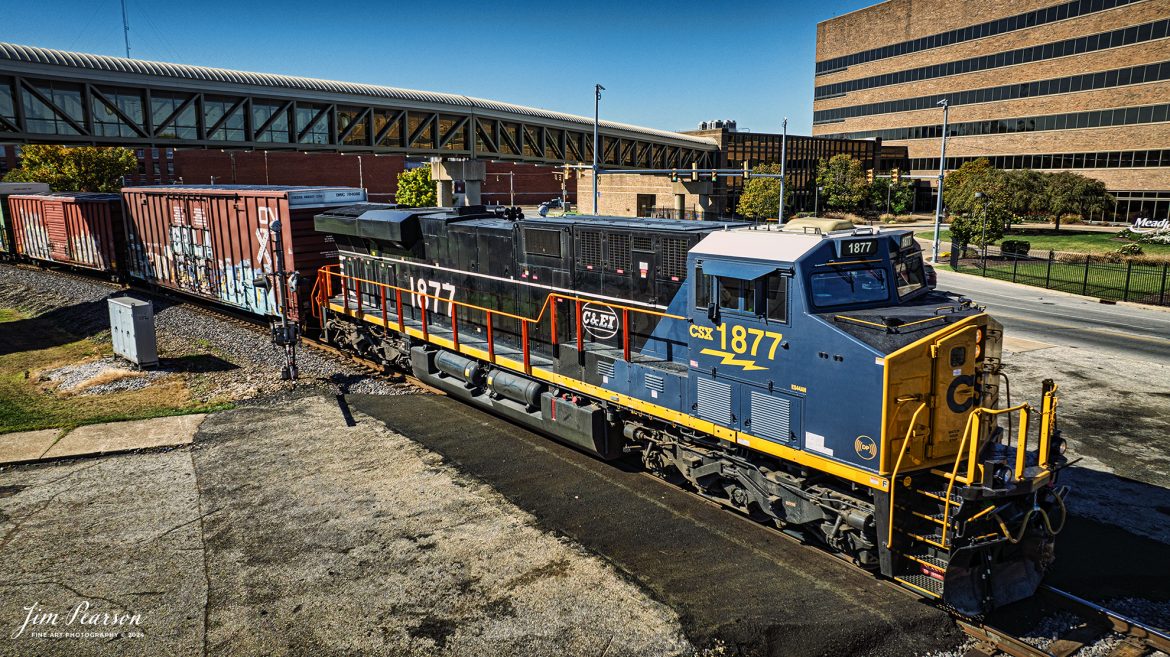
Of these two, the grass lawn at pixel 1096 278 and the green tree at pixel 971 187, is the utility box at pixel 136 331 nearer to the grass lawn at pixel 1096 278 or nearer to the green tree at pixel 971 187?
the grass lawn at pixel 1096 278

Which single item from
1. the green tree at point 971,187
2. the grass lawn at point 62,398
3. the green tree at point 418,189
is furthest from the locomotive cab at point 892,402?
the green tree at point 418,189

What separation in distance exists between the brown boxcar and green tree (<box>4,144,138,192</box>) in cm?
3776

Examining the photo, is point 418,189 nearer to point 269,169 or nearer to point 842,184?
point 269,169

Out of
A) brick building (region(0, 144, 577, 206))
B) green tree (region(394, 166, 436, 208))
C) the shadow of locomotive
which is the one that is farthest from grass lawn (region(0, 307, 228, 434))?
green tree (region(394, 166, 436, 208))

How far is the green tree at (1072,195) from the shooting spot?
179 ft

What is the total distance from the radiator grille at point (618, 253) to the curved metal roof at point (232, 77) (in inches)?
792

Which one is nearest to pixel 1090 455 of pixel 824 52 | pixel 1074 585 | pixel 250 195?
pixel 1074 585

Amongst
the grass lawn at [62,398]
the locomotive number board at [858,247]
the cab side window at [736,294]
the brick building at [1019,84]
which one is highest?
the brick building at [1019,84]

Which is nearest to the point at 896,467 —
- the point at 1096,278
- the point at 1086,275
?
the point at 1086,275

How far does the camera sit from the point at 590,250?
1218 centimetres

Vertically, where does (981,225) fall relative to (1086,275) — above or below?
above

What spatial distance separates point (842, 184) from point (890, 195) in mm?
6636

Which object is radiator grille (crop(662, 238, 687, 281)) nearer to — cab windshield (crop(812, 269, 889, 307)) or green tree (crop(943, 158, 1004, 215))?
cab windshield (crop(812, 269, 889, 307))

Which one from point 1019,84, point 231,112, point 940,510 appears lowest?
point 940,510
